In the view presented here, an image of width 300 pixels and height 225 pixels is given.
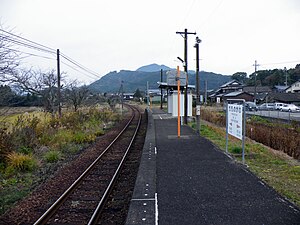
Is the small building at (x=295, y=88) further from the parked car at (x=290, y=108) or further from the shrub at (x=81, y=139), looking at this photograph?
the shrub at (x=81, y=139)

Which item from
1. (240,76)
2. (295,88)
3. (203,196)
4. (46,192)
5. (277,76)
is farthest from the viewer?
(240,76)

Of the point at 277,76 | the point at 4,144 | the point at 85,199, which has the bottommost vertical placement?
the point at 85,199

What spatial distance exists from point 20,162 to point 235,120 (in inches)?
249

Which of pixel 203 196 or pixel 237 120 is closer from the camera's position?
pixel 203 196

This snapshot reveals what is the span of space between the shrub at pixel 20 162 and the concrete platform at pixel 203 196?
10.3 feet

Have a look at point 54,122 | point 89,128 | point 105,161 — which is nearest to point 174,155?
point 105,161

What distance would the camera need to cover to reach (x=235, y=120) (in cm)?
916

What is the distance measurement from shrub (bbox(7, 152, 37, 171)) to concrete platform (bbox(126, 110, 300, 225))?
3.14 m

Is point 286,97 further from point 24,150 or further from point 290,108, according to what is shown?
point 24,150

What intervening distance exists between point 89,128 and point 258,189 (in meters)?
13.6

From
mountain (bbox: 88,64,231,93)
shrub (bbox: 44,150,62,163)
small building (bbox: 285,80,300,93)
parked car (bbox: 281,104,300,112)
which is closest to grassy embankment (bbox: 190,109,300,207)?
shrub (bbox: 44,150,62,163)

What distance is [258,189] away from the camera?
6.19 metres

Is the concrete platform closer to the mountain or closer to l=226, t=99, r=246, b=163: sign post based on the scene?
l=226, t=99, r=246, b=163: sign post

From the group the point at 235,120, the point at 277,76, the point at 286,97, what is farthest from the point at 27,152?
the point at 277,76
